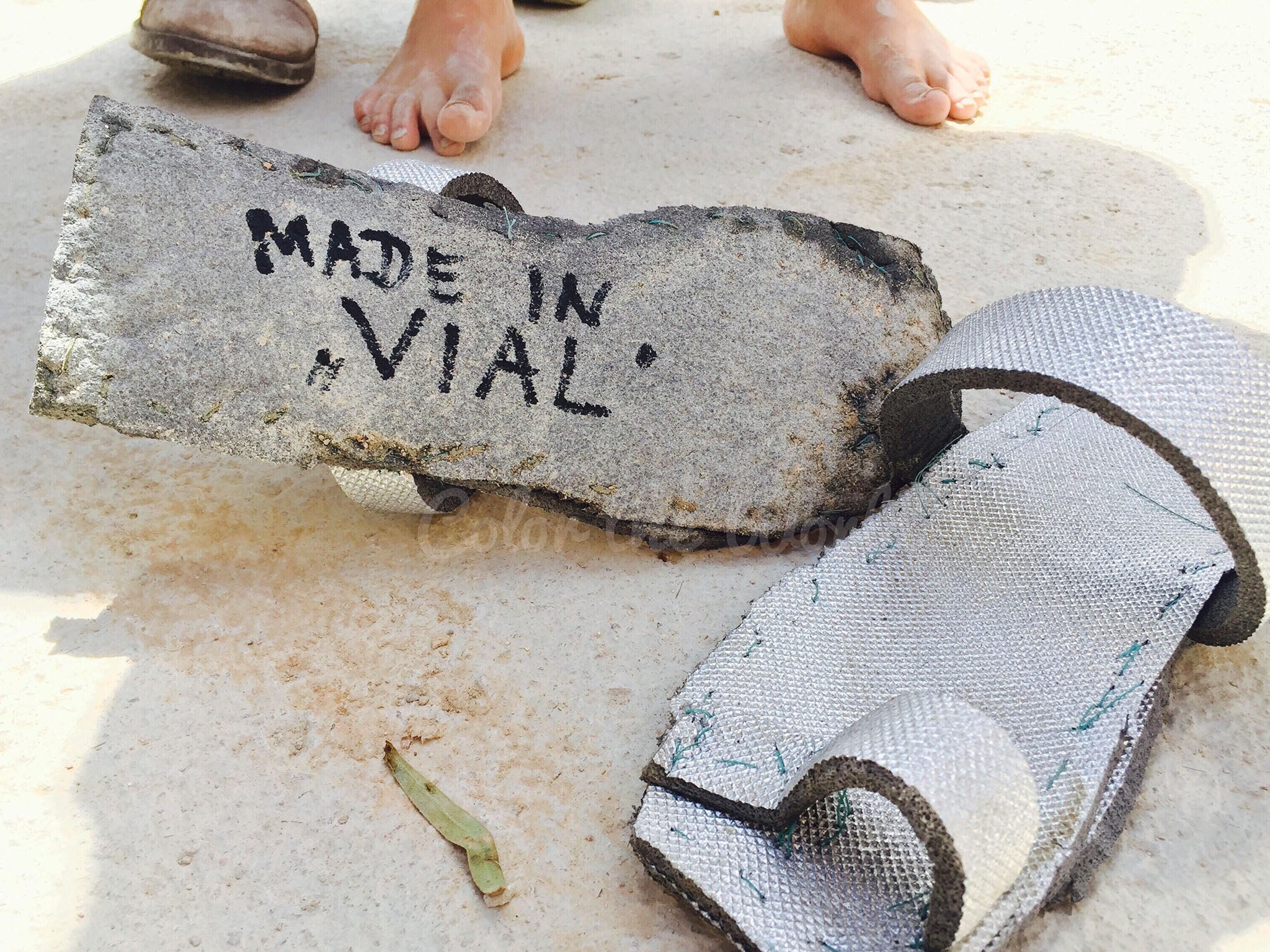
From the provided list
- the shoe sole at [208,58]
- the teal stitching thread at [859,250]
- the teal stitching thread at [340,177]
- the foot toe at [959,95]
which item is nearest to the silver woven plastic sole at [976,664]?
the teal stitching thread at [859,250]

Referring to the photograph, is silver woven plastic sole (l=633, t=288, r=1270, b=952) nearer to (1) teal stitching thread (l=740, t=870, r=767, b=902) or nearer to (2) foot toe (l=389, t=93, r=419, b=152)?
(1) teal stitching thread (l=740, t=870, r=767, b=902)

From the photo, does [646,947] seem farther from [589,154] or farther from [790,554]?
[589,154]

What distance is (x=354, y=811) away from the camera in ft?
3.81

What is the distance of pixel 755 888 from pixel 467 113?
1.90 metres

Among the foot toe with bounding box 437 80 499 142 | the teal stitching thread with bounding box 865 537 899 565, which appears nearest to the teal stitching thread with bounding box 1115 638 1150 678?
the teal stitching thread with bounding box 865 537 899 565

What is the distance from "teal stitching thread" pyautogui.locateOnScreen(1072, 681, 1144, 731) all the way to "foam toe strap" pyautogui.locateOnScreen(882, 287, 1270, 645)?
177 millimetres

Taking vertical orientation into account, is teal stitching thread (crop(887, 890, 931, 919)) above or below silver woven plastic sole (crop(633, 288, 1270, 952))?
Result: below

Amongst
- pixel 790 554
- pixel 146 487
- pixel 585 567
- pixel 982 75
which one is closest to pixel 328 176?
pixel 146 487

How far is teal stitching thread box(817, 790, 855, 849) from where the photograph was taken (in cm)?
109

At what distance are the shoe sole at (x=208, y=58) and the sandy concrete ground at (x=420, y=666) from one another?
0.29m

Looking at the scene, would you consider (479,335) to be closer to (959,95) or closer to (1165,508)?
(1165,508)

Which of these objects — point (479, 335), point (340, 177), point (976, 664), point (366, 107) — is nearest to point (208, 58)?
point (366, 107)

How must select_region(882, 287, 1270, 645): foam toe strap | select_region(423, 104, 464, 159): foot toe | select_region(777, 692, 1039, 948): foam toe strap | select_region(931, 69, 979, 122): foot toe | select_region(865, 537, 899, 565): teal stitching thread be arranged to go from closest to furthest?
1. select_region(777, 692, 1039, 948): foam toe strap
2. select_region(882, 287, 1270, 645): foam toe strap
3. select_region(865, 537, 899, 565): teal stitching thread
4. select_region(423, 104, 464, 159): foot toe
5. select_region(931, 69, 979, 122): foot toe

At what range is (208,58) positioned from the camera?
8.39 feet
